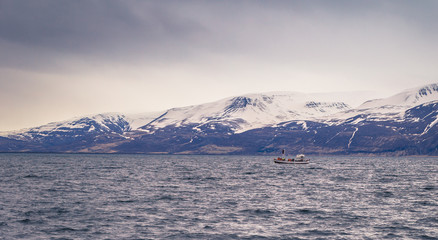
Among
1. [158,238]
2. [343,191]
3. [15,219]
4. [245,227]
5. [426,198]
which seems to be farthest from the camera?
[343,191]

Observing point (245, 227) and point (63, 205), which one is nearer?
point (245, 227)

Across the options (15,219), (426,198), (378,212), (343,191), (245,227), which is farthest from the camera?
(343,191)

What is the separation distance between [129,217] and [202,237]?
1598cm

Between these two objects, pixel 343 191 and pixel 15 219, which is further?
pixel 343 191

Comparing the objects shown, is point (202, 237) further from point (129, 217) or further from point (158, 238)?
point (129, 217)

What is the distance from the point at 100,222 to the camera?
59219 mm

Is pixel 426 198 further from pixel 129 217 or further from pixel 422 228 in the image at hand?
pixel 129 217

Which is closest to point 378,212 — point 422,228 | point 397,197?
point 422,228

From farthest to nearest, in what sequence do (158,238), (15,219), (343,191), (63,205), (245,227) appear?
1. (343,191)
2. (63,205)
3. (15,219)
4. (245,227)
5. (158,238)

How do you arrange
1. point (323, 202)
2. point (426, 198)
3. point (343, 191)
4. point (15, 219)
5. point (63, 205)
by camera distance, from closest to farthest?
point (15, 219), point (63, 205), point (323, 202), point (426, 198), point (343, 191)

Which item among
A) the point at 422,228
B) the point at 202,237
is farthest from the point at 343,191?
the point at 202,237

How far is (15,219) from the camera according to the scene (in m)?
60.3

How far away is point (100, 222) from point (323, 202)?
3905cm

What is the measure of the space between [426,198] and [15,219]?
70245 mm
